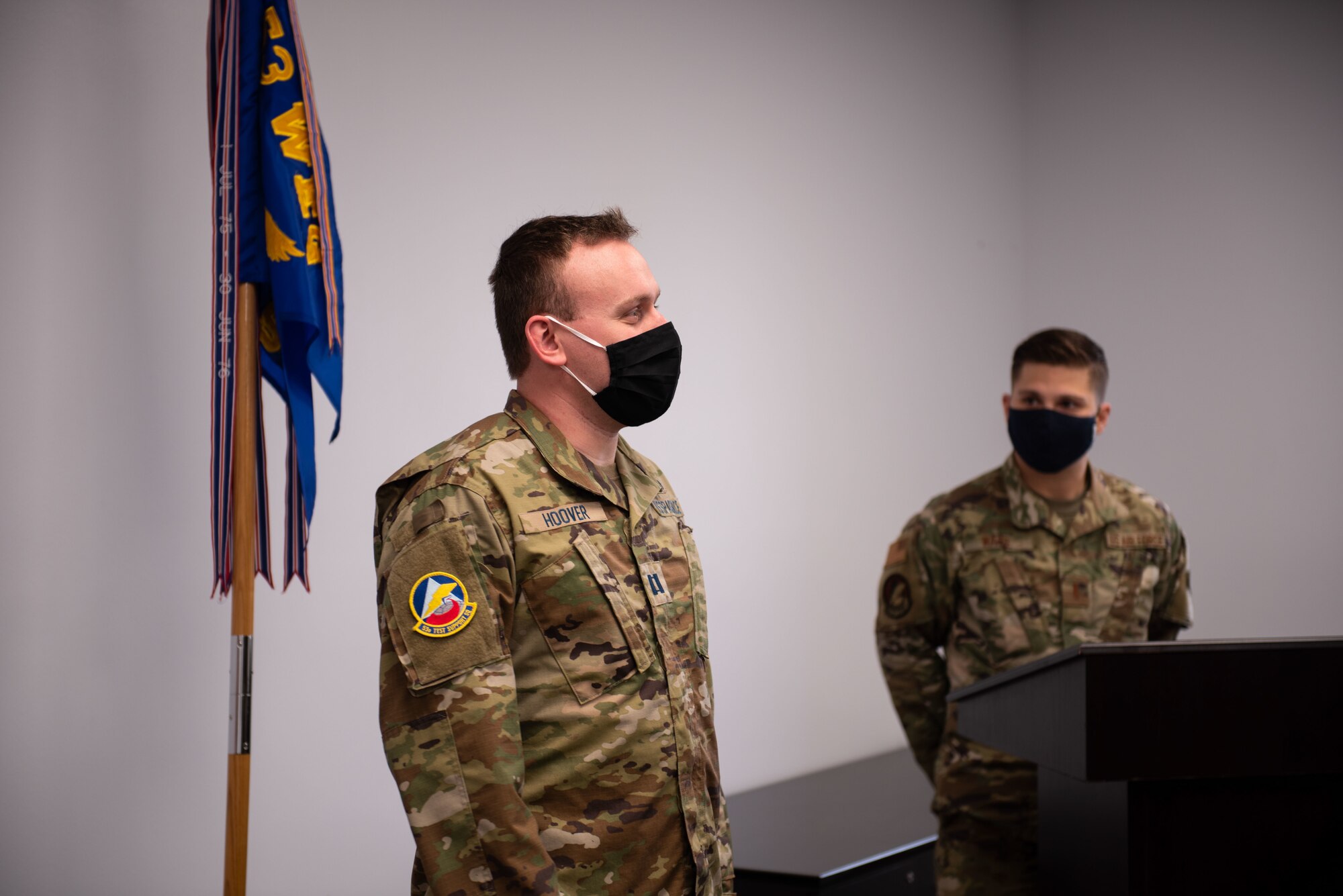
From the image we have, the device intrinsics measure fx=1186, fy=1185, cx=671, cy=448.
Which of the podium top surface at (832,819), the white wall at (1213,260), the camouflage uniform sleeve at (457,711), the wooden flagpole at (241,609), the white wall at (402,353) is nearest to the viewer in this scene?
the camouflage uniform sleeve at (457,711)

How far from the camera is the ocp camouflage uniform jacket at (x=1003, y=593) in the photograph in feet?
7.95

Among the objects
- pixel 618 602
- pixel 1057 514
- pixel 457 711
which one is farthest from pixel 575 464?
pixel 1057 514

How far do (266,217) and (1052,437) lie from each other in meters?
1.60

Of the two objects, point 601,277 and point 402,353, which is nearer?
point 601,277

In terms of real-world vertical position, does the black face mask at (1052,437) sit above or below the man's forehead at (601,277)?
below

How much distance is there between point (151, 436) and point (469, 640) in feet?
4.31

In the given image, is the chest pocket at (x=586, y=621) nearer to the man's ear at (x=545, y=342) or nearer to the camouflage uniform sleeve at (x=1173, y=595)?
the man's ear at (x=545, y=342)

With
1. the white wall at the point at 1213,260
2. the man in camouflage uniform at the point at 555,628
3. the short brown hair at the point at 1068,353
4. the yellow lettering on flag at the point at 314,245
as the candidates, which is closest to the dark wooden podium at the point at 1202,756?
the man in camouflage uniform at the point at 555,628

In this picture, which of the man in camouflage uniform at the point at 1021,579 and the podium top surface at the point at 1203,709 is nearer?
the podium top surface at the point at 1203,709

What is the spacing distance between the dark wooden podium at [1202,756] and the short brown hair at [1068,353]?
2.82 feet

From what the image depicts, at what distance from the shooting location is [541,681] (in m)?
1.47

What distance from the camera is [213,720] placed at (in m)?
2.48

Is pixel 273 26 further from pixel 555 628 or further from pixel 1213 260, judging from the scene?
pixel 1213 260

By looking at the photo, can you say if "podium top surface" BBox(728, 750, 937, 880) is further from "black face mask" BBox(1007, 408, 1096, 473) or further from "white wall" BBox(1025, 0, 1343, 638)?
"white wall" BBox(1025, 0, 1343, 638)
